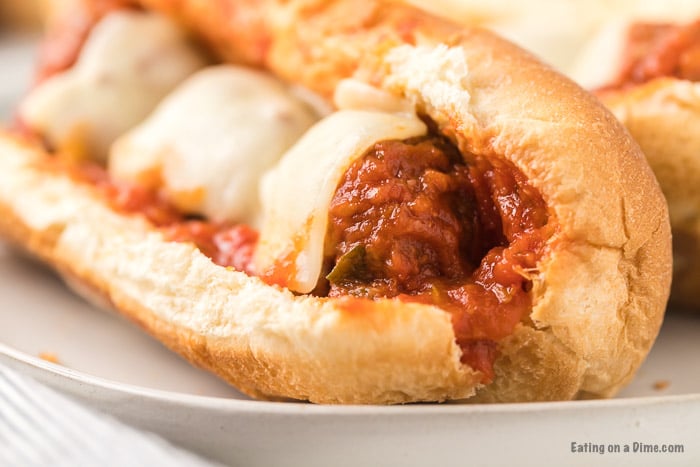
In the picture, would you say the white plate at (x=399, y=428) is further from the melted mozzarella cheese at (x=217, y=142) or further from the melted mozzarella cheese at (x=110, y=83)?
the melted mozzarella cheese at (x=110, y=83)

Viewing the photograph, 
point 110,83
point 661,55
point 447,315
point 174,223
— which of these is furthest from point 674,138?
point 110,83

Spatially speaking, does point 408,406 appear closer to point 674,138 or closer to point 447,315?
point 447,315

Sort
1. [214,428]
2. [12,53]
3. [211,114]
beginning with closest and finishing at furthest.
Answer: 1. [214,428]
2. [211,114]
3. [12,53]

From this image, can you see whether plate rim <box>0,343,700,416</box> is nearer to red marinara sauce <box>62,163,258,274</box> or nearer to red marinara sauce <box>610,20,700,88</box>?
red marinara sauce <box>62,163,258,274</box>

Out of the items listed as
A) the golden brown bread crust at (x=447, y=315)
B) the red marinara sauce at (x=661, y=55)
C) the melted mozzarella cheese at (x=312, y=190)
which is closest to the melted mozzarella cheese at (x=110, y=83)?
the golden brown bread crust at (x=447, y=315)

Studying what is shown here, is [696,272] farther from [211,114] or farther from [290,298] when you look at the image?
[211,114]

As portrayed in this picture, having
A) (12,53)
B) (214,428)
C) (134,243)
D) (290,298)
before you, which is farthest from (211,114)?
(12,53)

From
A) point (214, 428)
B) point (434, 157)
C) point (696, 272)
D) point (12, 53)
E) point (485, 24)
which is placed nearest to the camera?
point (214, 428)

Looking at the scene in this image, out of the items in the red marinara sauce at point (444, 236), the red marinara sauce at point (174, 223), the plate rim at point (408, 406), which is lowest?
the red marinara sauce at point (174, 223)
